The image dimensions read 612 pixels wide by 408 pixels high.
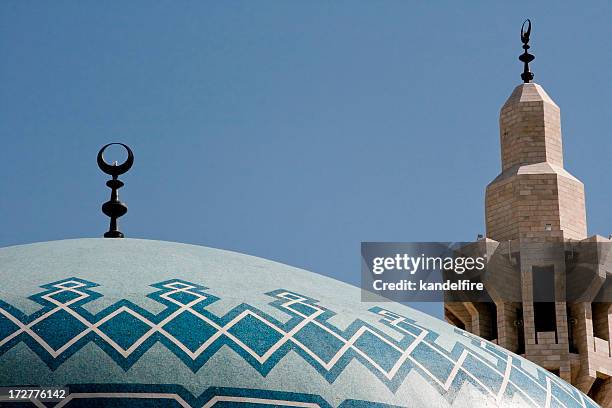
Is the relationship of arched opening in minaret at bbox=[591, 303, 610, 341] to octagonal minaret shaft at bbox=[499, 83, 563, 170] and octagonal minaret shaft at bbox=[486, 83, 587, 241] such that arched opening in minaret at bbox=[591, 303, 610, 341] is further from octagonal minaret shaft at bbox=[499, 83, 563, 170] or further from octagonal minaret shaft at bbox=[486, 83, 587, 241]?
octagonal minaret shaft at bbox=[499, 83, 563, 170]

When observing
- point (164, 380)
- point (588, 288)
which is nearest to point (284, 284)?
point (164, 380)

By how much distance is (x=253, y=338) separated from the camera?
8031mm

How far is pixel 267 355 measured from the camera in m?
7.93

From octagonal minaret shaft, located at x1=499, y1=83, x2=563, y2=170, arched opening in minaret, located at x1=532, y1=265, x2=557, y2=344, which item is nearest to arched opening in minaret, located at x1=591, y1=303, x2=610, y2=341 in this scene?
arched opening in minaret, located at x1=532, y1=265, x2=557, y2=344

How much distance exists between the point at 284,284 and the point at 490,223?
20.1 meters

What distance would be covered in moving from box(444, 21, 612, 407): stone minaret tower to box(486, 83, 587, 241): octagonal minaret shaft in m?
0.02

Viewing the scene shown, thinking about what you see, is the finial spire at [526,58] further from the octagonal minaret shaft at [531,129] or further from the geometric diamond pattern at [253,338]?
the geometric diamond pattern at [253,338]

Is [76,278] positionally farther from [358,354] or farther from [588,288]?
[588,288]

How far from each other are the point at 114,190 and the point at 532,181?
1905 centimetres

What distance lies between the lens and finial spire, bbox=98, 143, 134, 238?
Answer: 9680 mm

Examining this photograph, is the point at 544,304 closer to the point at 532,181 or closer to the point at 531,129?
the point at 532,181

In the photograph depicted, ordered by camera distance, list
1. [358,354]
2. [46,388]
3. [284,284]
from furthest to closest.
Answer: [284,284] < [358,354] < [46,388]

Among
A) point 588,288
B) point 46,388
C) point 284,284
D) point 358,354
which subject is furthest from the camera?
point 588,288

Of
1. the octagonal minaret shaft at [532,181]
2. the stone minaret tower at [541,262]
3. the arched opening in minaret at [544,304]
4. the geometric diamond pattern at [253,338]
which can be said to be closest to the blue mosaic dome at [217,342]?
the geometric diamond pattern at [253,338]
